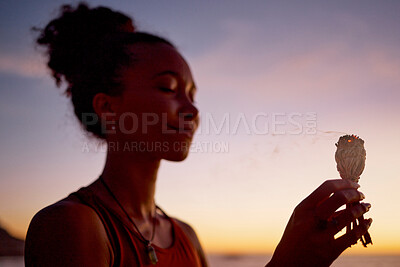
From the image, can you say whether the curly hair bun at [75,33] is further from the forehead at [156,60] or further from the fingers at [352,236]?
the fingers at [352,236]

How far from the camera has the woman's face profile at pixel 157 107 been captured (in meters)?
2.81

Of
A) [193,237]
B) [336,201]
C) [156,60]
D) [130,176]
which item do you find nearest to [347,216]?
[336,201]

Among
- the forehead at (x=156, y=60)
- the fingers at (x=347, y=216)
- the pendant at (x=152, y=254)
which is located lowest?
the pendant at (x=152, y=254)

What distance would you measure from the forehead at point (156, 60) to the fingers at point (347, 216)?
1.53m

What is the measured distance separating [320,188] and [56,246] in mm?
1552

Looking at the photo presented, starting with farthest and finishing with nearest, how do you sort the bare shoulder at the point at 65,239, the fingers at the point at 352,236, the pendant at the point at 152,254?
the pendant at the point at 152,254 → the bare shoulder at the point at 65,239 → the fingers at the point at 352,236

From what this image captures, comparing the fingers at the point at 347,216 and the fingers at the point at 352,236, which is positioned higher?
the fingers at the point at 347,216

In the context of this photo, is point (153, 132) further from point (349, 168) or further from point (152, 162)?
point (349, 168)

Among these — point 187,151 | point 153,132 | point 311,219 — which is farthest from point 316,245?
point 153,132

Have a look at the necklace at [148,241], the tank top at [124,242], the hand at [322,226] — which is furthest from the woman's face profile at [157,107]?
the hand at [322,226]

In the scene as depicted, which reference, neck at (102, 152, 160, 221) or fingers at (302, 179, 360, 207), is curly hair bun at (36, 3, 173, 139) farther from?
fingers at (302, 179, 360, 207)

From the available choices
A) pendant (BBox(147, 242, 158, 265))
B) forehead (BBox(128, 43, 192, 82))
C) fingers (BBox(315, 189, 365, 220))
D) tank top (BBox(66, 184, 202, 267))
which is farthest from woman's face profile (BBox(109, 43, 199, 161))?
fingers (BBox(315, 189, 365, 220))

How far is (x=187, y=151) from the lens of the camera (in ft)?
9.39

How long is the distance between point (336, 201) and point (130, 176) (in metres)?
1.58
